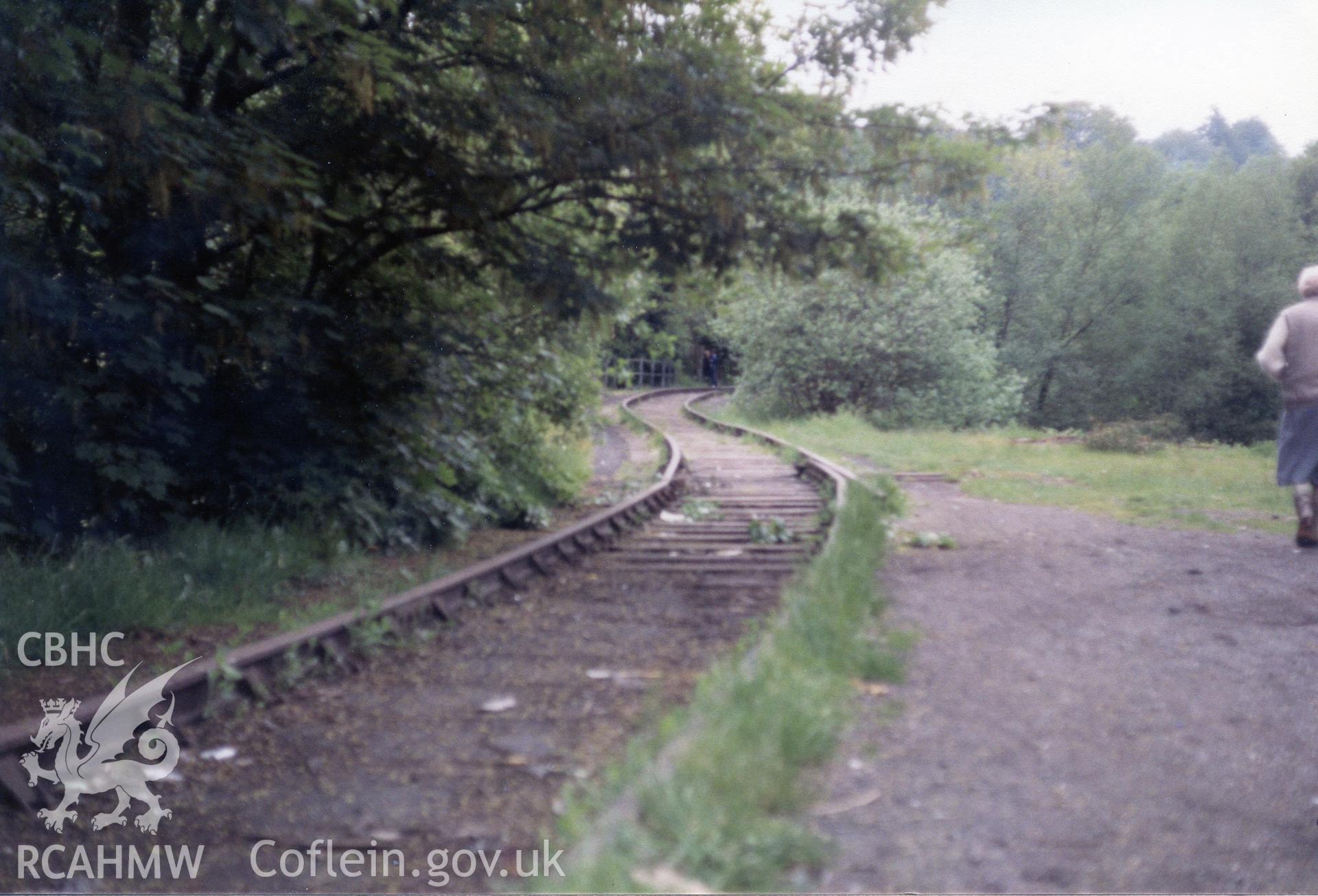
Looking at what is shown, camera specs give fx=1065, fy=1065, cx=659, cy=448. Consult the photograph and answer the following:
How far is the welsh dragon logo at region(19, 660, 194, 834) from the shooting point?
3.42 metres

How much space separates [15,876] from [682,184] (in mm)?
6046

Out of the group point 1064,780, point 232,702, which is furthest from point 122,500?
point 1064,780

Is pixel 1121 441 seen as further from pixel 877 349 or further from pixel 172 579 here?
pixel 172 579

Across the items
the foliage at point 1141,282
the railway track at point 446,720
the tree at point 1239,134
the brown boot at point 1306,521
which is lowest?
the railway track at point 446,720

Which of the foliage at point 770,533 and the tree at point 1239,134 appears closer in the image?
the foliage at point 770,533

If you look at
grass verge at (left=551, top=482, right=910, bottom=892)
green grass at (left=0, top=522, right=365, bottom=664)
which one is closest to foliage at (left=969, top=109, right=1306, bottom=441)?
green grass at (left=0, top=522, right=365, bottom=664)

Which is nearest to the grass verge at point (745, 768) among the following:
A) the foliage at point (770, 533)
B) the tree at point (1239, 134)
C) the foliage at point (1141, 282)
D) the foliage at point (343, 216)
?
the foliage at point (343, 216)

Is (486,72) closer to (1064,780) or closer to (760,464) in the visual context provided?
(1064,780)

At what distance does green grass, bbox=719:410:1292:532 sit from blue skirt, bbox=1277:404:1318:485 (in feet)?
4.32

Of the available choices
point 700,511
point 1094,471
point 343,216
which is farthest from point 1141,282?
point 343,216

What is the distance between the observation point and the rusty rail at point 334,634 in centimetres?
351

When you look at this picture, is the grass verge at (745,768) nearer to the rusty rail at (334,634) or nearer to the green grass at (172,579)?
the rusty rail at (334,634)

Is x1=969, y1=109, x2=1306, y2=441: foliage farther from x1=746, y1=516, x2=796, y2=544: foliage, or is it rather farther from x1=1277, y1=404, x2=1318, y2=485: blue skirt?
x1=1277, y1=404, x2=1318, y2=485: blue skirt

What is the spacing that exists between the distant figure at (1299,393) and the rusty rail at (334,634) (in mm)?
5012
